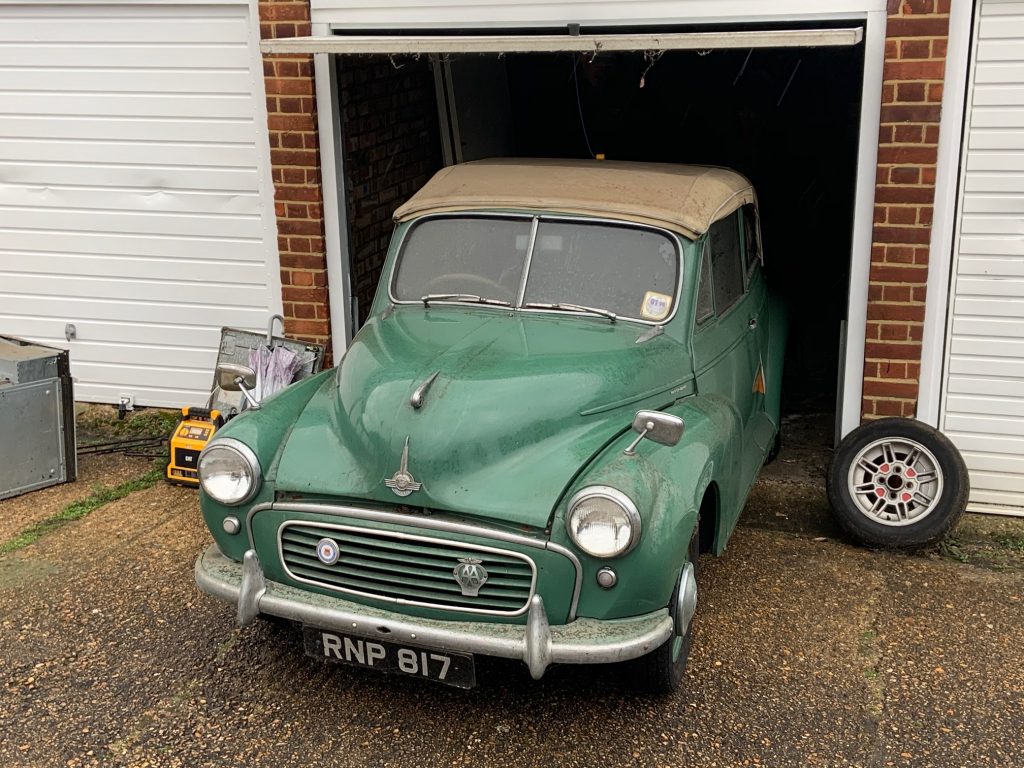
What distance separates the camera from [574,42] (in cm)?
545

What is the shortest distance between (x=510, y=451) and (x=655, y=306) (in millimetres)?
1155

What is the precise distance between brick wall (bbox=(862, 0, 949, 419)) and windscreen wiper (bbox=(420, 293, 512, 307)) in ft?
6.98

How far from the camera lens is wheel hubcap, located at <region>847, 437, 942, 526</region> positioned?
5.55 metres

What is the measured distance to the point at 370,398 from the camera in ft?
14.2

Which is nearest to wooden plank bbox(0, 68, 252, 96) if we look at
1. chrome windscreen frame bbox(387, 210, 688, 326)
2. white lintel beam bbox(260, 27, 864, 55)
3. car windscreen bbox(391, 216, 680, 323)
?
white lintel beam bbox(260, 27, 864, 55)

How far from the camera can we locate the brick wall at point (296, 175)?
643cm

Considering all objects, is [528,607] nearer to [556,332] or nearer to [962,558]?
[556,332]

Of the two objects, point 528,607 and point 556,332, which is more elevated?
point 556,332

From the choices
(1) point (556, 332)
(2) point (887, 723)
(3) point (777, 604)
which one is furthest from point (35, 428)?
(2) point (887, 723)

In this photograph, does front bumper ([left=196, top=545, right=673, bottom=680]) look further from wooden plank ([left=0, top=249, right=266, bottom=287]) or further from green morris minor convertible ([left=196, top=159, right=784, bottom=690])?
wooden plank ([left=0, top=249, right=266, bottom=287])

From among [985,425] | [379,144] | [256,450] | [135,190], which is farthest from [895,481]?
[135,190]

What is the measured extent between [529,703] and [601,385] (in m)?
1.27

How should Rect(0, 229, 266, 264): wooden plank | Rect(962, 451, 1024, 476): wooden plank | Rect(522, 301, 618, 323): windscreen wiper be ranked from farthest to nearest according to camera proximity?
1. Rect(0, 229, 266, 264): wooden plank
2. Rect(962, 451, 1024, 476): wooden plank
3. Rect(522, 301, 618, 323): windscreen wiper

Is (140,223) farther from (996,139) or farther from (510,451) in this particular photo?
(996,139)
